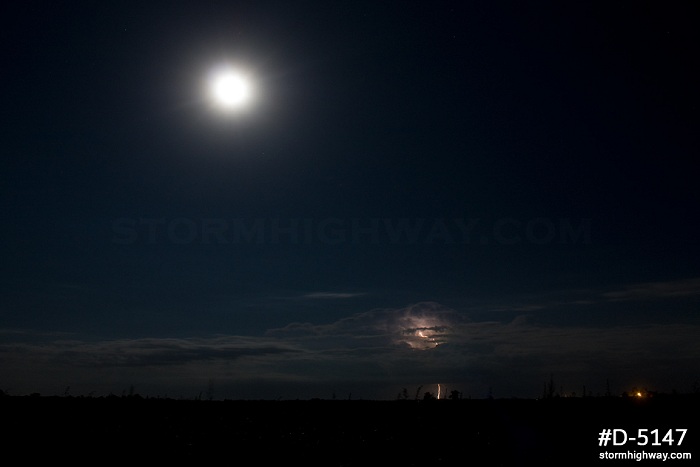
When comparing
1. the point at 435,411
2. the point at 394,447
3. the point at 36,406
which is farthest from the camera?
the point at 36,406

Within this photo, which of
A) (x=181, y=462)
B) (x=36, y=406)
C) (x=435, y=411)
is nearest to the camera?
(x=181, y=462)

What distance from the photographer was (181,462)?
889 centimetres

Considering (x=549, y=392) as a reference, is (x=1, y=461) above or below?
below

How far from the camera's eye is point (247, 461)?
8.98 meters

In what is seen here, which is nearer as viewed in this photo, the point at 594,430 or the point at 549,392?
the point at 594,430

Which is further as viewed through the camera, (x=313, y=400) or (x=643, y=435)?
(x=313, y=400)

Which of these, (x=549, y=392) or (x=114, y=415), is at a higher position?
(x=549, y=392)

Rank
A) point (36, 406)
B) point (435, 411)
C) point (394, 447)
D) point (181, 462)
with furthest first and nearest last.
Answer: point (36, 406) < point (435, 411) < point (394, 447) < point (181, 462)

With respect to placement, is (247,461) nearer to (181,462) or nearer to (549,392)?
(181,462)

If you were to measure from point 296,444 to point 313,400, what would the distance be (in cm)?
380

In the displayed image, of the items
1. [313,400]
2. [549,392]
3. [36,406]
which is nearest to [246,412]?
[313,400]

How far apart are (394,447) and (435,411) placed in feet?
8.13

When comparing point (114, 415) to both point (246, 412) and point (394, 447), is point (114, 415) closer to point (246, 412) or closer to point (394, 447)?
point (246, 412)

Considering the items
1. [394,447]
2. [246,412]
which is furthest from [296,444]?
[246,412]
